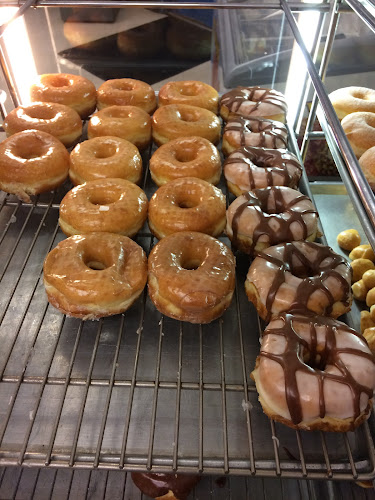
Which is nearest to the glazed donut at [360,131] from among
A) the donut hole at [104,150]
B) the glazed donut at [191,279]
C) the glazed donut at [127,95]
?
the glazed donut at [191,279]

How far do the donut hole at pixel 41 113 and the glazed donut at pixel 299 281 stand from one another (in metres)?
1.78

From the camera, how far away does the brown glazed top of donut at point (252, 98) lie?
290cm

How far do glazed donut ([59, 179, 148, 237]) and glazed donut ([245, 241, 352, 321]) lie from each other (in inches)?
27.6

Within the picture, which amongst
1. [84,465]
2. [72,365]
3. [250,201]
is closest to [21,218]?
[72,365]

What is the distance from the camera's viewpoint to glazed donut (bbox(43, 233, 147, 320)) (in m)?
1.78

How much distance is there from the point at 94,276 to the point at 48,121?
4.43 feet

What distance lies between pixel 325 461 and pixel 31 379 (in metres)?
1.16

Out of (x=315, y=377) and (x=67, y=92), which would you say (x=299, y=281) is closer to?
(x=315, y=377)

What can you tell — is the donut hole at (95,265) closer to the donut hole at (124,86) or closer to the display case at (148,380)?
the display case at (148,380)

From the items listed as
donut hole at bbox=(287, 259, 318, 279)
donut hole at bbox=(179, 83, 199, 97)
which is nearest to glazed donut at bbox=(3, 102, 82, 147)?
donut hole at bbox=(179, 83, 199, 97)

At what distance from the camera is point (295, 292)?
5.69 ft

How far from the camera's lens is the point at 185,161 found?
261 cm

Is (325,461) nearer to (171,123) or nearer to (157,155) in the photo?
(157,155)

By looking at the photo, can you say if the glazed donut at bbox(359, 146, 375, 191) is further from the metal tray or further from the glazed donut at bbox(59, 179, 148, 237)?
the glazed donut at bbox(59, 179, 148, 237)
